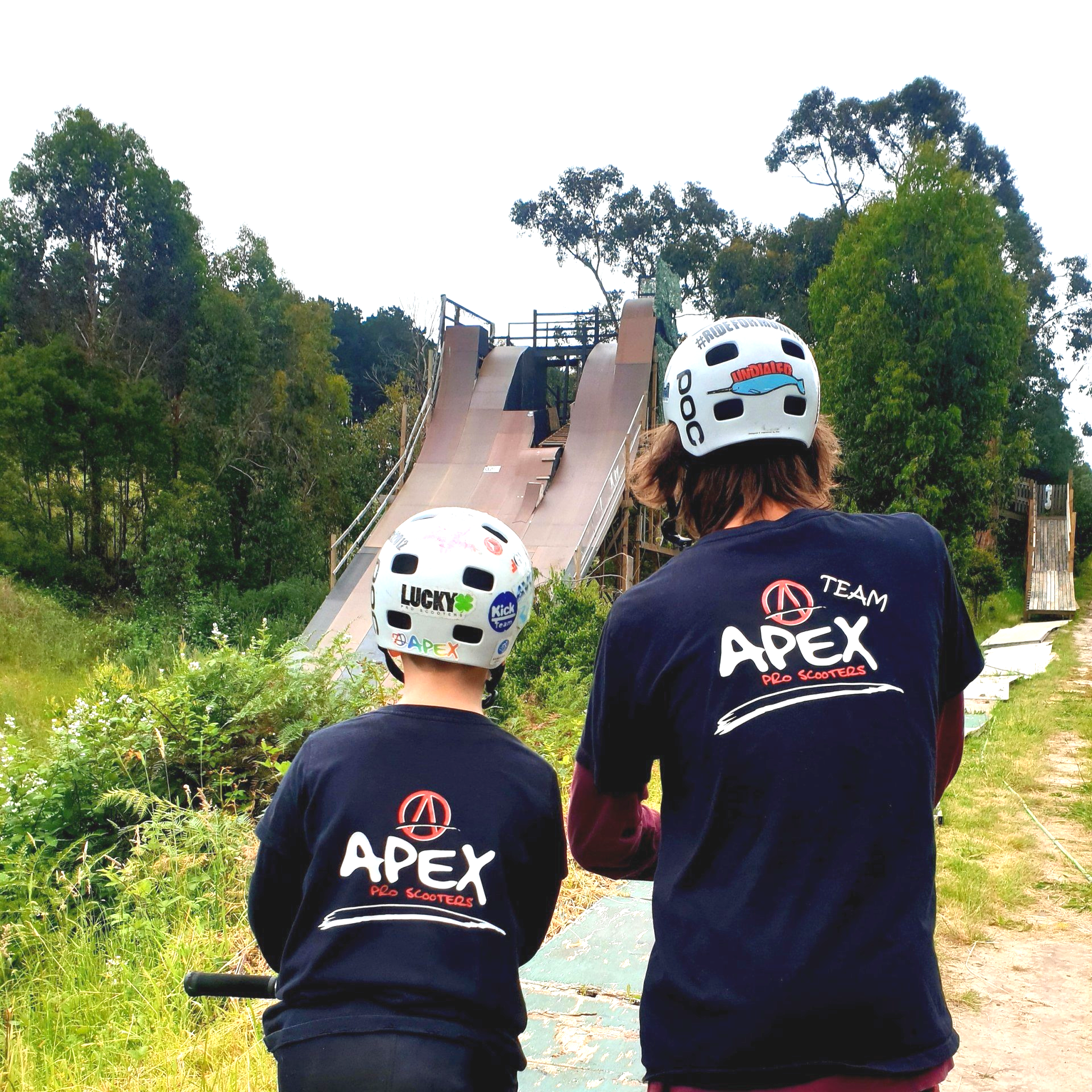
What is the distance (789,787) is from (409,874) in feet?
2.44

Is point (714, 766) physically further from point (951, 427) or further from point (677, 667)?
point (951, 427)

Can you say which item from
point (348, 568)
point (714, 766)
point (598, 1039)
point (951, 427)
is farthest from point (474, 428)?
point (714, 766)

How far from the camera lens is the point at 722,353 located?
6.31 ft

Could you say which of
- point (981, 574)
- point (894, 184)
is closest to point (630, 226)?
point (894, 184)

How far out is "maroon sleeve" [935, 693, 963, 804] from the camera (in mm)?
1886

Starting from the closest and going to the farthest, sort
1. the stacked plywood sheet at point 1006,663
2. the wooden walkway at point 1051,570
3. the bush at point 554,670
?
1. the bush at point 554,670
2. the stacked plywood sheet at point 1006,663
3. the wooden walkway at point 1051,570

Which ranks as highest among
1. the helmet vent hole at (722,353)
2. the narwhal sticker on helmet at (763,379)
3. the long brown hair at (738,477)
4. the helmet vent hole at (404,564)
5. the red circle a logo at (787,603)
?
the helmet vent hole at (722,353)

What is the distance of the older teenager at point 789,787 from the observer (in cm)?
145

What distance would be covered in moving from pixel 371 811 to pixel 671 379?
1.02 m

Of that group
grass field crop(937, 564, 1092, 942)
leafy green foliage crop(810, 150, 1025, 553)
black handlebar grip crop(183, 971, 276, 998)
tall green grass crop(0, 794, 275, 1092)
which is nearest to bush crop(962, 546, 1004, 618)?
leafy green foliage crop(810, 150, 1025, 553)

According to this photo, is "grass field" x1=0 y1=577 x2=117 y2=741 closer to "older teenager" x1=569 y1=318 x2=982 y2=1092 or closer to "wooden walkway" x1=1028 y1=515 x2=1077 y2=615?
"older teenager" x1=569 y1=318 x2=982 y2=1092

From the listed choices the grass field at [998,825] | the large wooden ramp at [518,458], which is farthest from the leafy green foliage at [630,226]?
the grass field at [998,825]

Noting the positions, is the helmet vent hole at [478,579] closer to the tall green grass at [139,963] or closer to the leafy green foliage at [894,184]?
the tall green grass at [139,963]

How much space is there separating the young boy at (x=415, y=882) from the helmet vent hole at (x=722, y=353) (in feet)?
2.35
